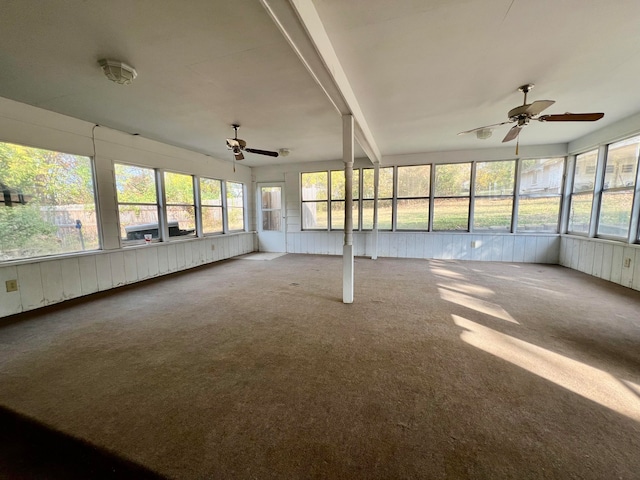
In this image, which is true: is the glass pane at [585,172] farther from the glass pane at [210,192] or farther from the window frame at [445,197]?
the glass pane at [210,192]

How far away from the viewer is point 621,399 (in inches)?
67.0

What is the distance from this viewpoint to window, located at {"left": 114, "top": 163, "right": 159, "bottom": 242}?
4473 millimetres

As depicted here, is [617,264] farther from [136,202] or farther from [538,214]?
[136,202]

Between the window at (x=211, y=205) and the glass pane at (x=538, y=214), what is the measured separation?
760 cm

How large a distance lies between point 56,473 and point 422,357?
2.44 metres

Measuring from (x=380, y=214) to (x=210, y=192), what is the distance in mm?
4591

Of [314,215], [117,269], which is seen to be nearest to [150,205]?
[117,269]

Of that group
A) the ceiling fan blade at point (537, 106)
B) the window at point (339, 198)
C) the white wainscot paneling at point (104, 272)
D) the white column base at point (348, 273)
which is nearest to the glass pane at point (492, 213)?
the window at point (339, 198)

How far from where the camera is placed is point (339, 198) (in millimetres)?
7242

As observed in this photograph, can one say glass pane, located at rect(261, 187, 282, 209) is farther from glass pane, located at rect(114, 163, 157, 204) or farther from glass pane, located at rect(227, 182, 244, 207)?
glass pane, located at rect(114, 163, 157, 204)

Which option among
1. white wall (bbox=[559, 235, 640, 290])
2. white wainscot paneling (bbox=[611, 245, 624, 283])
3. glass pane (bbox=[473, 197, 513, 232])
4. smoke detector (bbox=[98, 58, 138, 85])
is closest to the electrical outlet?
smoke detector (bbox=[98, 58, 138, 85])

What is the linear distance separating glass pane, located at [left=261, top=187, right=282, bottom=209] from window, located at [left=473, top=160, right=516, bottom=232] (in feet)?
17.7

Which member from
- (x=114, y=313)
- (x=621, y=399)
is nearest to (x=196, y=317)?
(x=114, y=313)

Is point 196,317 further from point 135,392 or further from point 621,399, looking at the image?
point 621,399
